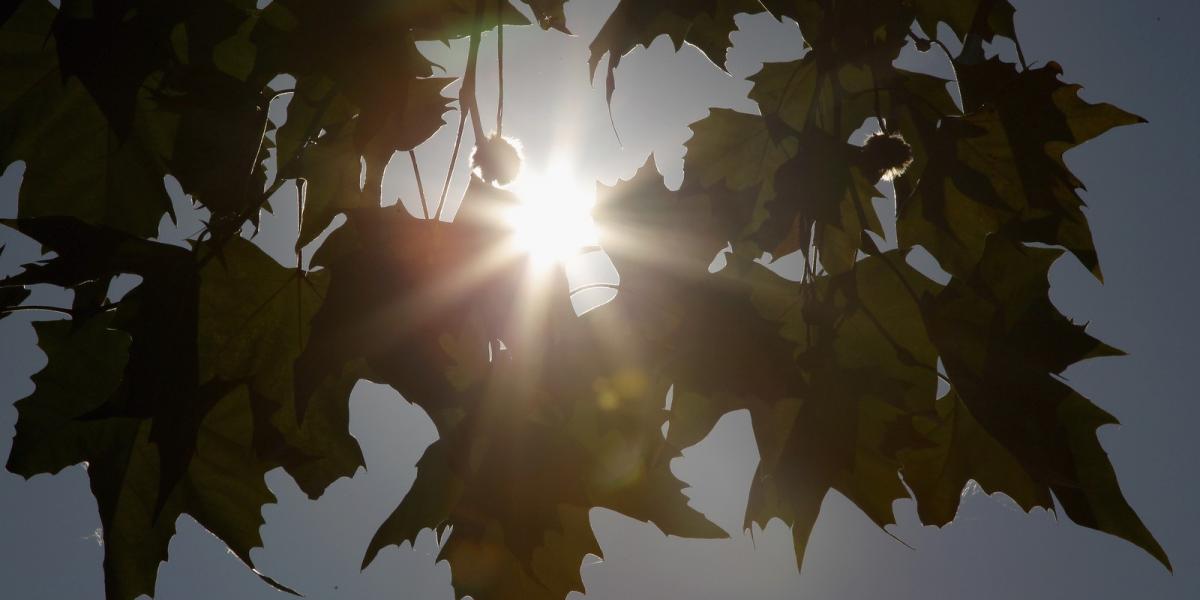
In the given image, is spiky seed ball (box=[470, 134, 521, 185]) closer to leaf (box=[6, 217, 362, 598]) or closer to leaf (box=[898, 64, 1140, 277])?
leaf (box=[6, 217, 362, 598])

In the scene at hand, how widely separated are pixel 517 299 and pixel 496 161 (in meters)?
0.38

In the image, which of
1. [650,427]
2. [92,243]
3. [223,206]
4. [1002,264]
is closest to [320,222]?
[223,206]

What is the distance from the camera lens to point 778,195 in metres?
1.26

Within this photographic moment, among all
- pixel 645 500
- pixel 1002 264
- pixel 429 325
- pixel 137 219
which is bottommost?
pixel 645 500

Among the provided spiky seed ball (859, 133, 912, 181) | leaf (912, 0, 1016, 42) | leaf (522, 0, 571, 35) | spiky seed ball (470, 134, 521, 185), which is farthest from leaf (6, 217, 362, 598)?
leaf (912, 0, 1016, 42)

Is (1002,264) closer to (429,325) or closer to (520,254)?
(520,254)

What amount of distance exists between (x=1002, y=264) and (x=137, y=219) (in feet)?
4.22

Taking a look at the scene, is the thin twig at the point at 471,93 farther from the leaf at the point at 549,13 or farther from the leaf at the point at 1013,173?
the leaf at the point at 1013,173

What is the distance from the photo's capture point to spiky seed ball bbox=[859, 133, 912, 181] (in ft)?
4.49

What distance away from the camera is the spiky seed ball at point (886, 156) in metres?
1.37

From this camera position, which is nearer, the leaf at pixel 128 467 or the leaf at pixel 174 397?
the leaf at pixel 174 397

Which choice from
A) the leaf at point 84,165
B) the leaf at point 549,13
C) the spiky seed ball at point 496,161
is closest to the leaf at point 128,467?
the leaf at point 84,165

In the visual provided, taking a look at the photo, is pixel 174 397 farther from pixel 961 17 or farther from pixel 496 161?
pixel 961 17

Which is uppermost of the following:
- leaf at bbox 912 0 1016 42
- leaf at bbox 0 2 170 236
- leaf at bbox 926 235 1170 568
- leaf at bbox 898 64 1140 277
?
leaf at bbox 912 0 1016 42
